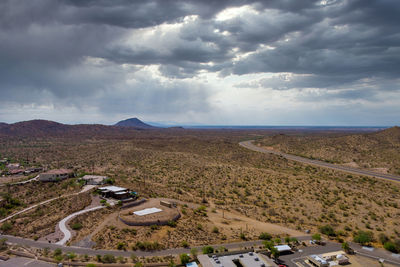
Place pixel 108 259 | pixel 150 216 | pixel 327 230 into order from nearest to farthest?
pixel 108 259 < pixel 327 230 < pixel 150 216

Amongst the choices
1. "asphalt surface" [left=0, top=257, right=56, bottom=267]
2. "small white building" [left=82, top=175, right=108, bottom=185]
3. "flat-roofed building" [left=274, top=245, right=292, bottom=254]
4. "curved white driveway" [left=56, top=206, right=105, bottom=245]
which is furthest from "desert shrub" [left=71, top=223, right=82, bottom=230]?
"flat-roofed building" [left=274, top=245, right=292, bottom=254]

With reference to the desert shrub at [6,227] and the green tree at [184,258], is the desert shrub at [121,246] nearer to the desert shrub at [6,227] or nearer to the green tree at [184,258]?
the green tree at [184,258]

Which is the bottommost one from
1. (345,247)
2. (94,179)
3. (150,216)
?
(345,247)

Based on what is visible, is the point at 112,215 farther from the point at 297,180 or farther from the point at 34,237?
the point at 297,180

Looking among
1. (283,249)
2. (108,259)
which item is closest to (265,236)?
(283,249)

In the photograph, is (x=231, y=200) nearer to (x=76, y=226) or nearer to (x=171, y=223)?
(x=171, y=223)

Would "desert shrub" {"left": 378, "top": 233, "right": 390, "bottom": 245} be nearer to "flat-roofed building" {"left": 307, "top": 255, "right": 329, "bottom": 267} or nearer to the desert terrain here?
the desert terrain

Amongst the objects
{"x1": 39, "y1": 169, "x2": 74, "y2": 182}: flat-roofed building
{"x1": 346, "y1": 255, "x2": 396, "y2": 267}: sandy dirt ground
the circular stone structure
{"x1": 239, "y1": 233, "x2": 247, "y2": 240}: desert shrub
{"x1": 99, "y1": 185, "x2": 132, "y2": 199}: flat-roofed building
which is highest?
{"x1": 39, "y1": 169, "x2": 74, "y2": 182}: flat-roofed building
